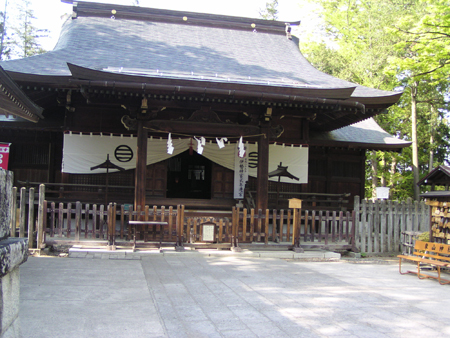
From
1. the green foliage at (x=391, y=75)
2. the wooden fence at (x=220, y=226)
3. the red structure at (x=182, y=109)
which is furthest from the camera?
the green foliage at (x=391, y=75)

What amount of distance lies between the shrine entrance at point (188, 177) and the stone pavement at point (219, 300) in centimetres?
865

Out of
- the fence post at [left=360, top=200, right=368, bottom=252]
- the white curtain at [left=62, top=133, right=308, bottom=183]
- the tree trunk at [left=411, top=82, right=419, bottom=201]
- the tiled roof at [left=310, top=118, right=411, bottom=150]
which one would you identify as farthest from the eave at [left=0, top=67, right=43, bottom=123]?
the tree trunk at [left=411, top=82, right=419, bottom=201]

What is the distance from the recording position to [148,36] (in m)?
14.4

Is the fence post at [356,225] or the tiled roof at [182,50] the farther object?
the tiled roof at [182,50]

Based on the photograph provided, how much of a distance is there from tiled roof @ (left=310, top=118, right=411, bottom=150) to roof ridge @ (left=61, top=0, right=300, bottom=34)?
539cm

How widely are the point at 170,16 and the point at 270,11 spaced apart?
86.7 ft

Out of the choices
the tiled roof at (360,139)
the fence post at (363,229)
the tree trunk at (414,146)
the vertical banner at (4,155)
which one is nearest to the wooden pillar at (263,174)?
the fence post at (363,229)

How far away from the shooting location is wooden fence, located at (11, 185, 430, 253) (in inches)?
360

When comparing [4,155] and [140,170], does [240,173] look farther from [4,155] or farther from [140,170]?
[4,155]

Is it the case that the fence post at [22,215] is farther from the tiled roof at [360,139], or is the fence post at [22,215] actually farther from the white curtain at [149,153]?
the tiled roof at [360,139]

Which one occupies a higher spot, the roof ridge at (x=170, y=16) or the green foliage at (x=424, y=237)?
the roof ridge at (x=170, y=16)

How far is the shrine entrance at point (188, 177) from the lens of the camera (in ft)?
56.3

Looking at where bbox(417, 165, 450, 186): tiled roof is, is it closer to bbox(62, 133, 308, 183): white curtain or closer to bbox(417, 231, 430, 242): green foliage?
bbox(417, 231, 430, 242): green foliage

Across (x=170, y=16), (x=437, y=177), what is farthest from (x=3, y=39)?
(x=437, y=177)
